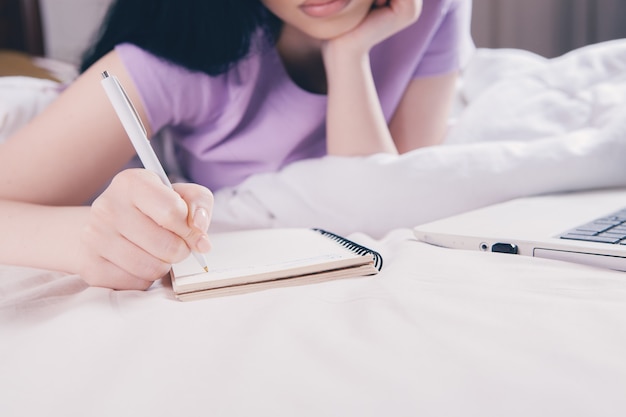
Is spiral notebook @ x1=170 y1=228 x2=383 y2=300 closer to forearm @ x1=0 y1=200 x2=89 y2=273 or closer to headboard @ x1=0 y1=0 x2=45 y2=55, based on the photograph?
forearm @ x1=0 y1=200 x2=89 y2=273

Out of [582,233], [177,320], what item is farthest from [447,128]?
[177,320]

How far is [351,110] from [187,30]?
27 cm

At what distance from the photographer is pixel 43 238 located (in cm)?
62

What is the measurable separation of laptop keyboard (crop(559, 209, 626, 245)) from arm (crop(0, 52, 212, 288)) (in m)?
0.32

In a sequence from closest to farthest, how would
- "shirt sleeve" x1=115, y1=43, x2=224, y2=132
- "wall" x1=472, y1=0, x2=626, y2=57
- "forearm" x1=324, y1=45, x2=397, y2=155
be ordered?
"shirt sleeve" x1=115, y1=43, x2=224, y2=132, "forearm" x1=324, y1=45, x2=397, y2=155, "wall" x1=472, y1=0, x2=626, y2=57

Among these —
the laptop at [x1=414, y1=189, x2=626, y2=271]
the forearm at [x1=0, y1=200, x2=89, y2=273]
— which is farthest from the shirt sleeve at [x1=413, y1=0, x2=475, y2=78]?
the forearm at [x1=0, y1=200, x2=89, y2=273]

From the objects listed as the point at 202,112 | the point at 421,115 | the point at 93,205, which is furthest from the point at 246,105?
the point at 93,205

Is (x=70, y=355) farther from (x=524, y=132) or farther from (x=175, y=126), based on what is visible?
(x=524, y=132)

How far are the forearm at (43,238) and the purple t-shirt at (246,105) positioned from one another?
0.84ft

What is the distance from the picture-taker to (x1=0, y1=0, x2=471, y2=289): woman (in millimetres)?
521

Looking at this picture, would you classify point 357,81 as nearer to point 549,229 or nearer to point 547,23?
point 549,229

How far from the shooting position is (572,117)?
0.99 meters

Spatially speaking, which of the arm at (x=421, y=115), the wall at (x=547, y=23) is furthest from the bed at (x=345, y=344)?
the wall at (x=547, y=23)

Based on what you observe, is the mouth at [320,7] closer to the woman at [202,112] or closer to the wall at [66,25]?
the woman at [202,112]
